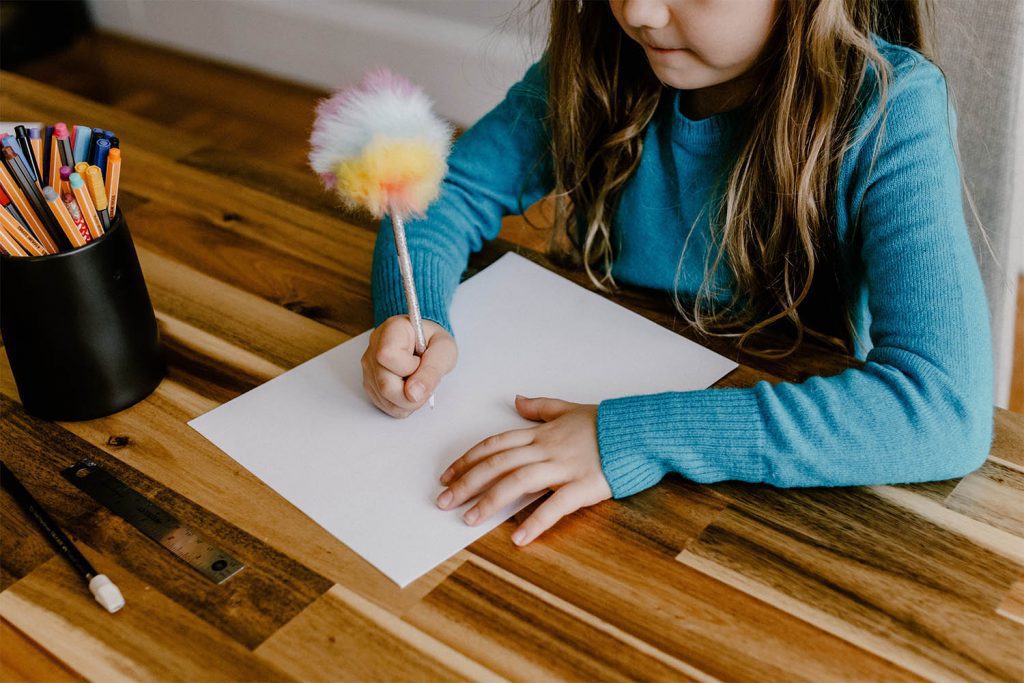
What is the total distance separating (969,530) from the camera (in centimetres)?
69

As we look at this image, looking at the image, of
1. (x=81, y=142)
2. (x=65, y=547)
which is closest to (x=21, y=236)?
(x=81, y=142)

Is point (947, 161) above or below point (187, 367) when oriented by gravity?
above

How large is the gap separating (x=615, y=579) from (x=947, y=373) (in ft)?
1.06

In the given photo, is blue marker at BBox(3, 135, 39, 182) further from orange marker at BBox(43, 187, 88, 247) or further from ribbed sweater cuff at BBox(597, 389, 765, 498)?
ribbed sweater cuff at BBox(597, 389, 765, 498)

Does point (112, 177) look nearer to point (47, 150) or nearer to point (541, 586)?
point (47, 150)

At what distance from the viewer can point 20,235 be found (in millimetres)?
720

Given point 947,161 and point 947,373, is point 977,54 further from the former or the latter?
point 947,373

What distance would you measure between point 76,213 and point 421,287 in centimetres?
31

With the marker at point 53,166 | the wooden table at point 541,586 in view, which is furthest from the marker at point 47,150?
the wooden table at point 541,586

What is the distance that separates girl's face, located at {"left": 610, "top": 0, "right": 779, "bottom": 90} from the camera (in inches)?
33.7

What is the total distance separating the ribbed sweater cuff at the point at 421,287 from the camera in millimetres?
903

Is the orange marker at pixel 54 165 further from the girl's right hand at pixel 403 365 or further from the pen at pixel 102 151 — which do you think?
the girl's right hand at pixel 403 365

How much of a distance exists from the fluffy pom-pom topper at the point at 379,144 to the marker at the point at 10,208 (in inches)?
9.0

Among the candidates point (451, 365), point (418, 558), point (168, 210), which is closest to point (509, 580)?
point (418, 558)
